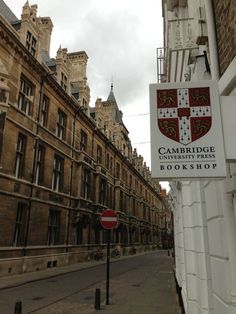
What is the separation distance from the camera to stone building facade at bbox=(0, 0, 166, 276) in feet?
57.0

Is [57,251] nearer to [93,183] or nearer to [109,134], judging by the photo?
[93,183]

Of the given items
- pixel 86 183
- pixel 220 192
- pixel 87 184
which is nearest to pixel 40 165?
pixel 86 183

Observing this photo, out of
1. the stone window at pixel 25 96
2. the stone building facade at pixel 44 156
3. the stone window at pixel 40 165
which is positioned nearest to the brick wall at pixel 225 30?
the stone building facade at pixel 44 156

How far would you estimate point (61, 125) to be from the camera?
24.7 meters

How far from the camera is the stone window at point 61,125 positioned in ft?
79.5

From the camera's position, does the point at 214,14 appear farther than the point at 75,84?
No

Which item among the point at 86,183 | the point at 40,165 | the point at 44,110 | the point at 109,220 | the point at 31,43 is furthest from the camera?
the point at 86,183

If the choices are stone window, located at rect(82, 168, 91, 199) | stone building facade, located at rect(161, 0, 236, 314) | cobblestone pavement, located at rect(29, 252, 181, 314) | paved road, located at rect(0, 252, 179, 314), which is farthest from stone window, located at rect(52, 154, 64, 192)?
stone building facade, located at rect(161, 0, 236, 314)

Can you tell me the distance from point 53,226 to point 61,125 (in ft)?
25.1

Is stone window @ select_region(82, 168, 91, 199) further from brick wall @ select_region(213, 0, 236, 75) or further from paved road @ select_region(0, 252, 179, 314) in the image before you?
brick wall @ select_region(213, 0, 236, 75)

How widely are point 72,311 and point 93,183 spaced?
70.7ft

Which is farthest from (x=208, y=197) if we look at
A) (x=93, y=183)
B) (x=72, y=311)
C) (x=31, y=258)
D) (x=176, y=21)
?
(x=93, y=183)

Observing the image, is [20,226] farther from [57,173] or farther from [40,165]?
[57,173]

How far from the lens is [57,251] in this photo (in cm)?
2214
